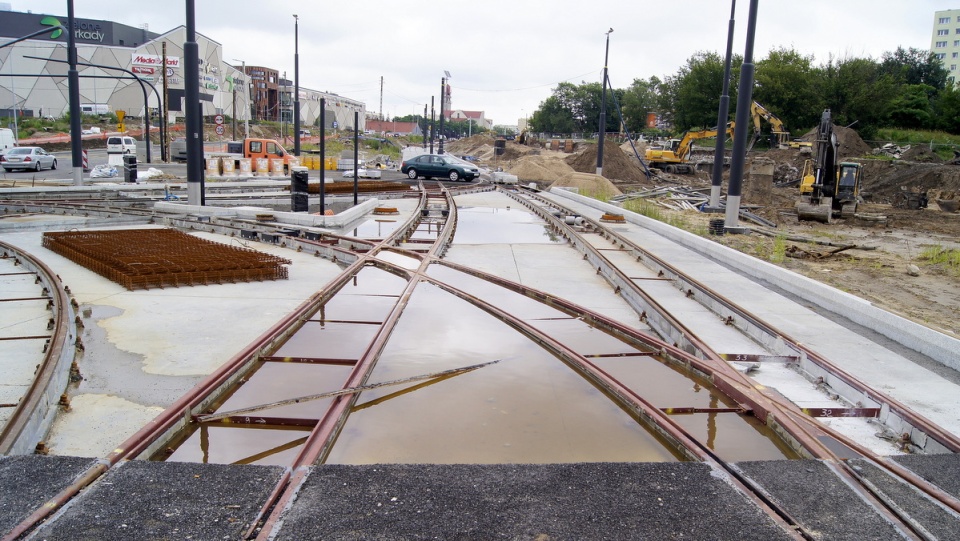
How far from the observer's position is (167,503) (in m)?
3.93

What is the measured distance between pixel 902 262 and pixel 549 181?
2669 centimetres

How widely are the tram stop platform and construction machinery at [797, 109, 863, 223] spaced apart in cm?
2080

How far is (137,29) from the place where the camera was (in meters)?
102

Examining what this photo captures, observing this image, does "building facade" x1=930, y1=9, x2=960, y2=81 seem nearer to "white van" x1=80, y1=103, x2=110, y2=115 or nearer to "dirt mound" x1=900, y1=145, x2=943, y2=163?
"dirt mound" x1=900, y1=145, x2=943, y2=163

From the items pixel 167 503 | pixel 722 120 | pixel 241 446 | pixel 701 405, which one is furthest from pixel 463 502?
pixel 722 120

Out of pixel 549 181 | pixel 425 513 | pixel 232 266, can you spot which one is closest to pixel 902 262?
pixel 232 266

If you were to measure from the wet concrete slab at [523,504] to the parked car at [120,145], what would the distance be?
1560 inches

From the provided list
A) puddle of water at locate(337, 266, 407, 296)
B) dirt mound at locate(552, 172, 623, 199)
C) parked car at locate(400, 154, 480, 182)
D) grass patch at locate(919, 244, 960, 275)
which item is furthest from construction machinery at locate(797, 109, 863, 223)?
parked car at locate(400, 154, 480, 182)

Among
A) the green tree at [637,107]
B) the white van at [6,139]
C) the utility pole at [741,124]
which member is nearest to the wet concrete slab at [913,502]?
the utility pole at [741,124]

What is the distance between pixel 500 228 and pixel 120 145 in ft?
107

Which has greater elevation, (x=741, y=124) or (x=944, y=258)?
(x=741, y=124)

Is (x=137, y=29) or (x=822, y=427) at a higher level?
(x=137, y=29)

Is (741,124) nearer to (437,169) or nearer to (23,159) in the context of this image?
(437,169)

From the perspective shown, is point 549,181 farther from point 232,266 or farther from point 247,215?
point 232,266
